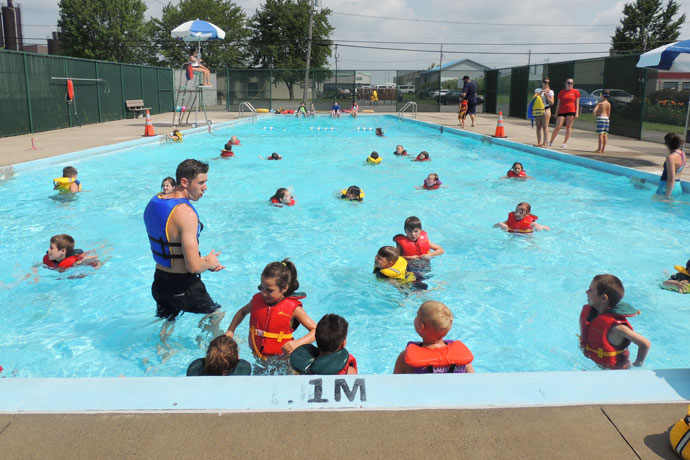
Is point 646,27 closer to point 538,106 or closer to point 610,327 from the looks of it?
point 538,106

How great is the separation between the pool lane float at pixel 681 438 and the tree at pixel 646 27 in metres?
56.8

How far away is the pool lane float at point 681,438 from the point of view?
7.63 ft

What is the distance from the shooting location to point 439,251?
6.92 metres

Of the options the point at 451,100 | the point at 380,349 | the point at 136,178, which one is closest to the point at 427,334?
the point at 380,349

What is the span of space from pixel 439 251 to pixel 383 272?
4.28ft

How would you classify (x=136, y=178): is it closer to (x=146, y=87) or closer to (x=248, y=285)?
(x=248, y=285)

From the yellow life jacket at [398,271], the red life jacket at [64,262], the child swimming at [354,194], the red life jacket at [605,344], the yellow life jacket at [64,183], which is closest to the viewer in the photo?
the red life jacket at [605,344]

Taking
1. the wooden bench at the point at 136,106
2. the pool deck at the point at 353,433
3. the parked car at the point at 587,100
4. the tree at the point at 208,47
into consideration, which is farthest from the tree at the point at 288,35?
the pool deck at the point at 353,433

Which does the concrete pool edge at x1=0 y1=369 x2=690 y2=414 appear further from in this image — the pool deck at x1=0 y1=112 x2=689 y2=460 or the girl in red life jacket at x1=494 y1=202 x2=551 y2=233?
the girl in red life jacket at x1=494 y1=202 x2=551 y2=233

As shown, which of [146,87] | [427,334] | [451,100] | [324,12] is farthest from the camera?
[324,12]

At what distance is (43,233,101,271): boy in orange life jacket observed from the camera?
6.38 m

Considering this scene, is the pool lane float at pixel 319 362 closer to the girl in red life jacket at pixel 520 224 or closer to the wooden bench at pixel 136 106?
the girl in red life jacket at pixel 520 224

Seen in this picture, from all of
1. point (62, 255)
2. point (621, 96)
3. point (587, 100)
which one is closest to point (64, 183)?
point (62, 255)

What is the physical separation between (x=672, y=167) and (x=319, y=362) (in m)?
8.84
